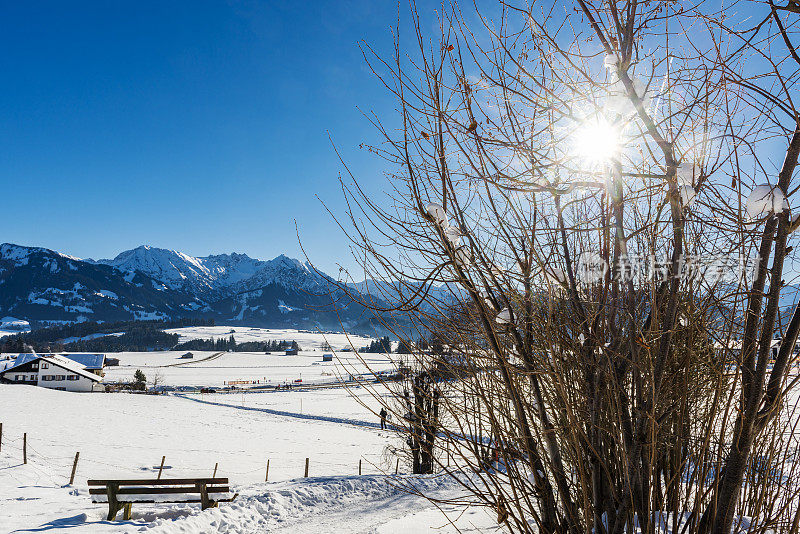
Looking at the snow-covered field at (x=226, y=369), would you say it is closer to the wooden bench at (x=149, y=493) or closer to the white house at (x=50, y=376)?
the white house at (x=50, y=376)

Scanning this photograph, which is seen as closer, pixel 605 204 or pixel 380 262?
pixel 605 204

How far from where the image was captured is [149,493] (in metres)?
8.55

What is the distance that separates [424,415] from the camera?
211 cm

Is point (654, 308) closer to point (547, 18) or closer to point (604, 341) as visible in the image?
→ point (604, 341)

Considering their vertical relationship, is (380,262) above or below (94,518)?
above

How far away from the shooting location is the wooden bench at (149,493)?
27.8 ft

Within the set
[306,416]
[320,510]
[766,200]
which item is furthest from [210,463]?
[766,200]

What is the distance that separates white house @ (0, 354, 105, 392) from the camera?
52.5 m

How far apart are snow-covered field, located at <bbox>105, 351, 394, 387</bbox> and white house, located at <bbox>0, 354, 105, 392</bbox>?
8932mm

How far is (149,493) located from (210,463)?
1361cm

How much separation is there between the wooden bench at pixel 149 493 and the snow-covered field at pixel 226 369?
1714 inches

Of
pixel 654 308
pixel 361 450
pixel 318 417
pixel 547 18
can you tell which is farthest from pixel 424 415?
pixel 318 417

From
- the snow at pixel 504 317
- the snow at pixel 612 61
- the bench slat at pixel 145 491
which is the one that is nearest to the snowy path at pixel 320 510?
the bench slat at pixel 145 491

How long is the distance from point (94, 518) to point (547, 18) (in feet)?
37.6
